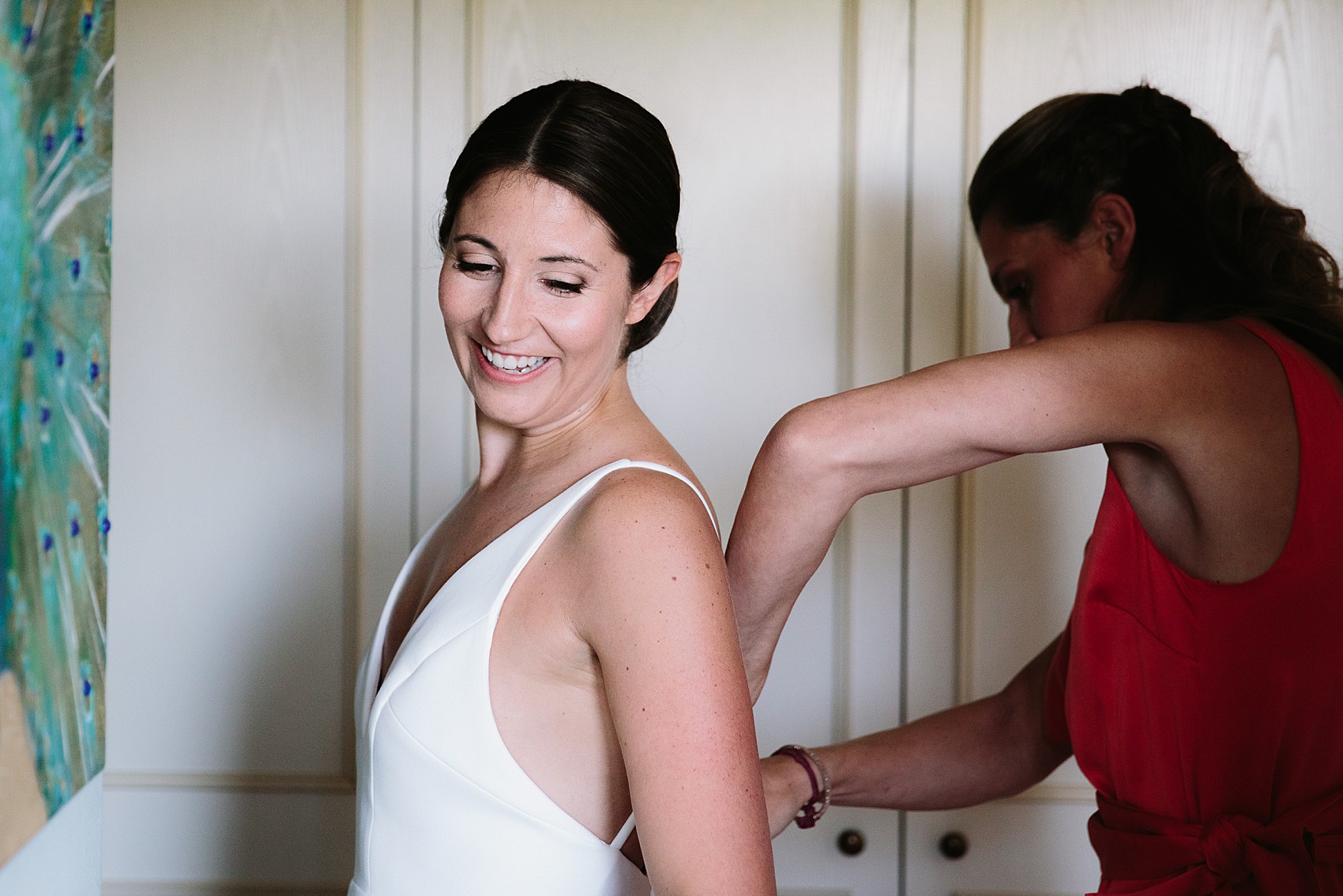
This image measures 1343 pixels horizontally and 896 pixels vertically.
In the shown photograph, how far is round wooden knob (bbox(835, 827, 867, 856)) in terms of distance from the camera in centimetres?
198

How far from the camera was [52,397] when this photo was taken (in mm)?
998

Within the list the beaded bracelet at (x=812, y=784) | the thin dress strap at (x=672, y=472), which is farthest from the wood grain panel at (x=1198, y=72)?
the thin dress strap at (x=672, y=472)

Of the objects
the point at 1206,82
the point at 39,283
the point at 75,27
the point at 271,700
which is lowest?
the point at 271,700

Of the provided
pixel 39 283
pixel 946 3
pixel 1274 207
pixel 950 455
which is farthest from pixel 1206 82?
pixel 39 283

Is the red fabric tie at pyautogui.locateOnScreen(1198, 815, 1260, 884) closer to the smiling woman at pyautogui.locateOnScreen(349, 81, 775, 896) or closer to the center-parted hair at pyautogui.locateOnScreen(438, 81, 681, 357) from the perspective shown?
the smiling woman at pyautogui.locateOnScreen(349, 81, 775, 896)

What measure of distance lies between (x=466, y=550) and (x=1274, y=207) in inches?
35.1

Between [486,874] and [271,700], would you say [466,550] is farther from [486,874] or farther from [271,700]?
[271,700]

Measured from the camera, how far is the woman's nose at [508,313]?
1037 millimetres

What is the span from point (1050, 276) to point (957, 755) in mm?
613

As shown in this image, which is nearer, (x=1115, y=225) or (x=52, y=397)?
(x=52, y=397)

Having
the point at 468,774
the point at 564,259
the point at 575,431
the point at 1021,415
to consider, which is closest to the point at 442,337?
the point at 575,431

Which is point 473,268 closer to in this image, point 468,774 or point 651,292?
point 651,292

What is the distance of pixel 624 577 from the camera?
0.91 metres

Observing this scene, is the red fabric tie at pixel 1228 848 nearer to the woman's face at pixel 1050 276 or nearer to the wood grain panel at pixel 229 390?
the woman's face at pixel 1050 276
